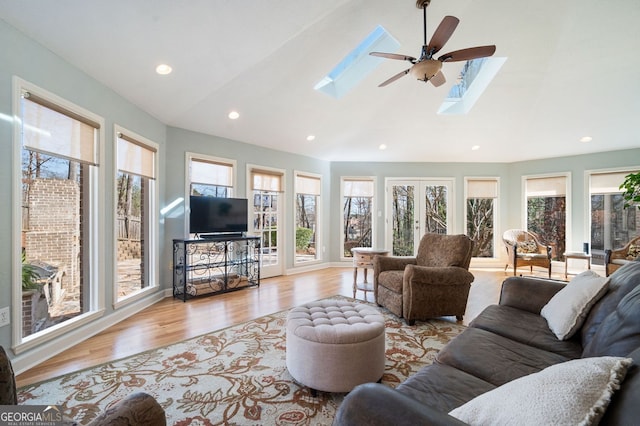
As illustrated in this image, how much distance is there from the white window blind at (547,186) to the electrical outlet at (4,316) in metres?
8.35

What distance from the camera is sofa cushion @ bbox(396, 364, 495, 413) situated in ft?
3.85

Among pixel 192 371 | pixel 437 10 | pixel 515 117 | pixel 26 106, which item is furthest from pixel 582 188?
pixel 26 106

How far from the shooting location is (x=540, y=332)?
184cm

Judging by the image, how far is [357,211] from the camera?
6.90 metres

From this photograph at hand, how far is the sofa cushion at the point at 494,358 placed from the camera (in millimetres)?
1390

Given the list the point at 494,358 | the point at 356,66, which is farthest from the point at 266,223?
the point at 494,358

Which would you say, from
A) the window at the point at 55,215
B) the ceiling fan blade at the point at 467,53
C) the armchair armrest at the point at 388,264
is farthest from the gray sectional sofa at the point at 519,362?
the window at the point at 55,215

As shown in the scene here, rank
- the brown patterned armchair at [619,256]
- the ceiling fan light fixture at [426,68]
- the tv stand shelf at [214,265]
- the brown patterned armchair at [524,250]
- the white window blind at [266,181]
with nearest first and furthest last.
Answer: the ceiling fan light fixture at [426,68] < the tv stand shelf at [214,265] < the brown patterned armchair at [619,256] < the white window blind at [266,181] < the brown patterned armchair at [524,250]

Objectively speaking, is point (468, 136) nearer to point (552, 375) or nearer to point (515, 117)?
point (515, 117)

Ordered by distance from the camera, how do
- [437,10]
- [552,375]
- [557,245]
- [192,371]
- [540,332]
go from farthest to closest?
[557,245] → [437,10] → [192,371] → [540,332] → [552,375]

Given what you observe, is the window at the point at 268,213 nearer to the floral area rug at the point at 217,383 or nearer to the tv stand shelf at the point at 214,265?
the tv stand shelf at the point at 214,265

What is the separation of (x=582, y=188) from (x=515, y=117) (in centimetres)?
236

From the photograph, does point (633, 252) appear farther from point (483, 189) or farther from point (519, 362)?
point (519, 362)

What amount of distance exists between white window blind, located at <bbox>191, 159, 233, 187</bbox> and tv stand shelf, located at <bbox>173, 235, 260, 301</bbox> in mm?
940
